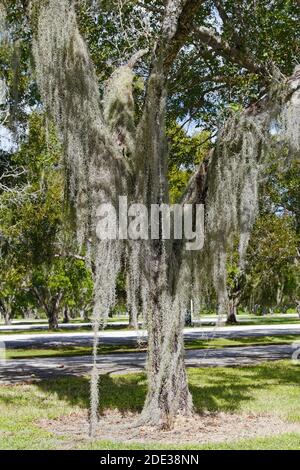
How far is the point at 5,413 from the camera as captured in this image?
8008mm

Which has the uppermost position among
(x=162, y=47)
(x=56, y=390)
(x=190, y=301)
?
(x=162, y=47)

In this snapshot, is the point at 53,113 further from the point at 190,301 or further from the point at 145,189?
the point at 190,301

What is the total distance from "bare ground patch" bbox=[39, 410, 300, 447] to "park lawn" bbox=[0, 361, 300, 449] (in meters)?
0.19

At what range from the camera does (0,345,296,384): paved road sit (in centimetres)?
1262

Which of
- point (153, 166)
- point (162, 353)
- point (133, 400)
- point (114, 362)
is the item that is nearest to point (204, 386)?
point (133, 400)

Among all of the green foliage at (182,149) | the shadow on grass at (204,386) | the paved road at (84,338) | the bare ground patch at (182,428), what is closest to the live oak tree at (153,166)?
the bare ground patch at (182,428)

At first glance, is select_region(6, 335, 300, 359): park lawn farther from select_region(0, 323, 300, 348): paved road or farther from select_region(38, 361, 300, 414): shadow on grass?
select_region(38, 361, 300, 414): shadow on grass

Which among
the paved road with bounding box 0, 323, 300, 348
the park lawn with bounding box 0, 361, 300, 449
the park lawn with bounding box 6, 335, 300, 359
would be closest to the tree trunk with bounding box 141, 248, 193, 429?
the park lawn with bounding box 0, 361, 300, 449

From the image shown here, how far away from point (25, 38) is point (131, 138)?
2236 mm

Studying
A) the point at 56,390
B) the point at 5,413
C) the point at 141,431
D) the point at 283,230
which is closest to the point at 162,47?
the point at 141,431

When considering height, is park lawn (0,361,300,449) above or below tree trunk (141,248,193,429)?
below

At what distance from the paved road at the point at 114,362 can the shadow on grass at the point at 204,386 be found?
1030mm

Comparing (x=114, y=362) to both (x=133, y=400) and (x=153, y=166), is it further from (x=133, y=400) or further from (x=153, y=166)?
(x=153, y=166)

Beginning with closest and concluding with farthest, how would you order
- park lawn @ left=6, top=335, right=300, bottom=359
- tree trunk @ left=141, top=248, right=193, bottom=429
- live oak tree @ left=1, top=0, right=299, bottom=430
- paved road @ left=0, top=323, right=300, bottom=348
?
live oak tree @ left=1, top=0, right=299, bottom=430, tree trunk @ left=141, top=248, right=193, bottom=429, park lawn @ left=6, top=335, right=300, bottom=359, paved road @ left=0, top=323, right=300, bottom=348
